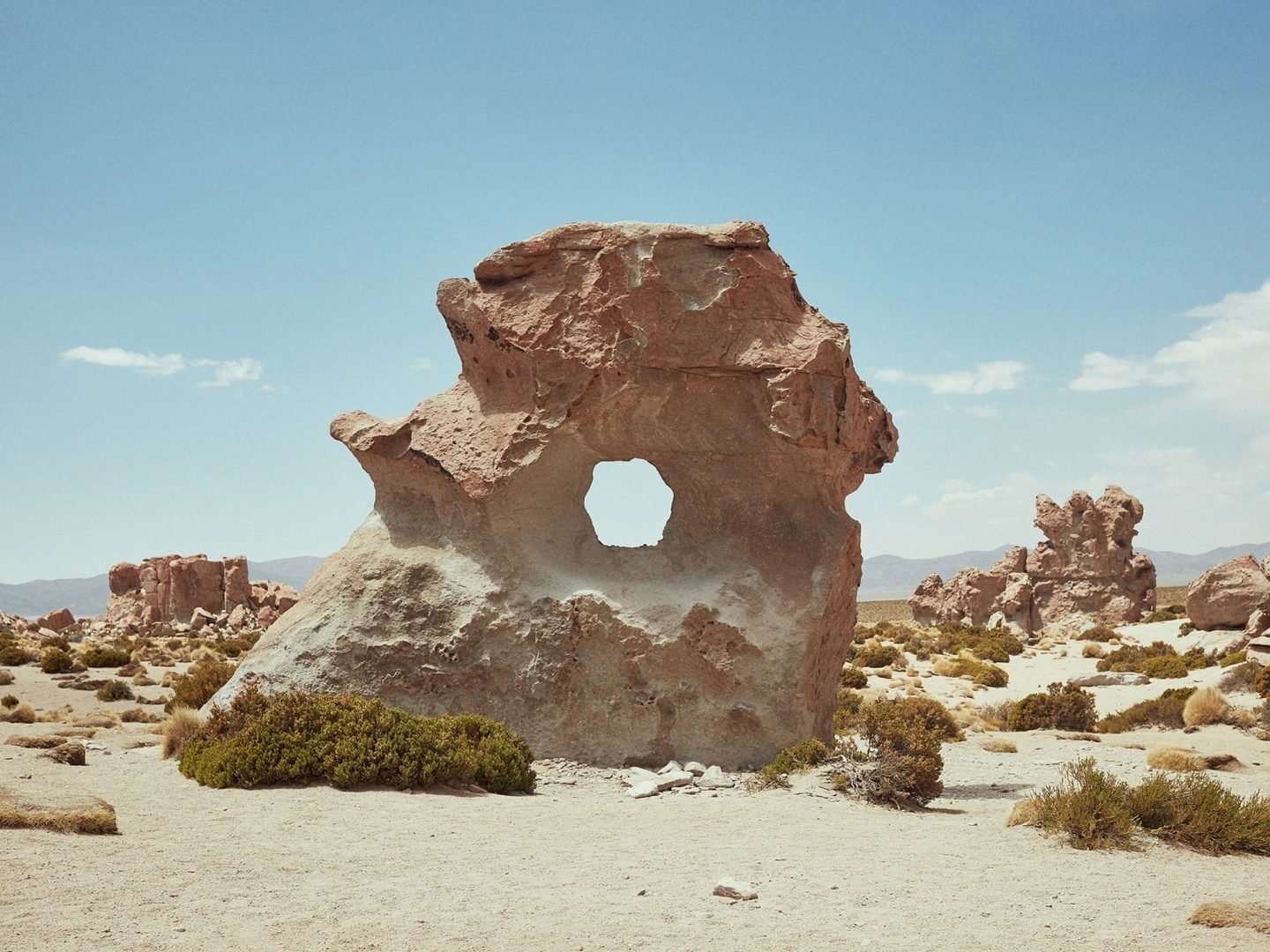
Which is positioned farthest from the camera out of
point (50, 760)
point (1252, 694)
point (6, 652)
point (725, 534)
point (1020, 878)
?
point (6, 652)

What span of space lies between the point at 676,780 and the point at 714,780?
0.38 metres

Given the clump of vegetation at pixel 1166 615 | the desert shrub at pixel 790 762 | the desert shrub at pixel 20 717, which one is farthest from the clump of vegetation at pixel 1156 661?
the desert shrub at pixel 20 717

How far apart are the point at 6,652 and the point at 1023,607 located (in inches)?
1226

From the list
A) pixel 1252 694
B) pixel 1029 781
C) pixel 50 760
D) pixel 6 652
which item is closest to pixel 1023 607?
pixel 1252 694

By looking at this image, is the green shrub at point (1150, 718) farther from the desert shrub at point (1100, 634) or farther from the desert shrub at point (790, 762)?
the desert shrub at point (1100, 634)

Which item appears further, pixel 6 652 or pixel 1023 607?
pixel 1023 607

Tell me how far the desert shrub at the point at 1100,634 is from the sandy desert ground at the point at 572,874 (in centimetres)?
2372

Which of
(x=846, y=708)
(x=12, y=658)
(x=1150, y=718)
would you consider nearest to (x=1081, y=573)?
(x=1150, y=718)

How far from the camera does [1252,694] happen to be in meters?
17.8

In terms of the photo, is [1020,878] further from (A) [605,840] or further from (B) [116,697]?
(B) [116,697]

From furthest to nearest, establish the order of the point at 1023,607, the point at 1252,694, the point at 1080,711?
1. the point at 1023,607
2. the point at 1252,694
3. the point at 1080,711

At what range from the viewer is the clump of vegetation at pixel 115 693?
17.8 meters

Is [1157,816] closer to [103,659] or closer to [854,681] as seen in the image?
[854,681]

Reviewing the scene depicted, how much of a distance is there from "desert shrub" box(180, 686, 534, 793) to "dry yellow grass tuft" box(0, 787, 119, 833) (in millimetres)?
2029
